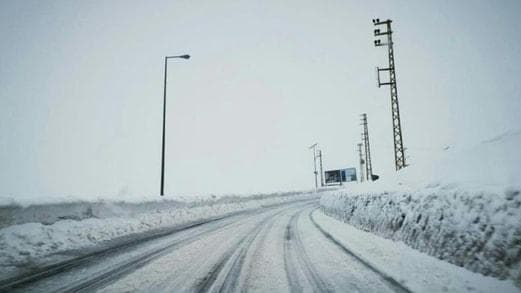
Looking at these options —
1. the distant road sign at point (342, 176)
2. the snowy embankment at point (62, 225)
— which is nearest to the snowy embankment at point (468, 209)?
the snowy embankment at point (62, 225)

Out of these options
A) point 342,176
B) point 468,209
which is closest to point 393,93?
point 468,209

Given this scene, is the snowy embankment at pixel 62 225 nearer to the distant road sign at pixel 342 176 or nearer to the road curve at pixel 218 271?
the road curve at pixel 218 271

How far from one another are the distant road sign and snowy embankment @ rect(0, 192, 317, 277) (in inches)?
2685

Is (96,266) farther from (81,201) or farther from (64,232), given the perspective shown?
(81,201)

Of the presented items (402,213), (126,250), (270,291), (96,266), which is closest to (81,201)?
(126,250)

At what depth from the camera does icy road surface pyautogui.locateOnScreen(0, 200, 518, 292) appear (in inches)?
152

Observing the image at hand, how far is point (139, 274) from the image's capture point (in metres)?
4.73

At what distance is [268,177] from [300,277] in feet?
505

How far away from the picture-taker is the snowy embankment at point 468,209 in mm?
3615

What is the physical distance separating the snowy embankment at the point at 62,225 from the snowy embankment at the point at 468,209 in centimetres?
792

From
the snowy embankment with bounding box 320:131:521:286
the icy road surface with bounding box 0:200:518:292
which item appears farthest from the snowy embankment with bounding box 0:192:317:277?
the snowy embankment with bounding box 320:131:521:286

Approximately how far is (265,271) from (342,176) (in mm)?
75756

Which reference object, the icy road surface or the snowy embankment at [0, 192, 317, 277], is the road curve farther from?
the snowy embankment at [0, 192, 317, 277]

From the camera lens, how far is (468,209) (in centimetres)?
423
